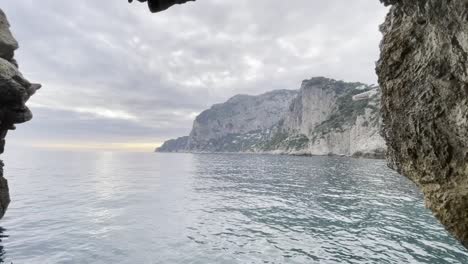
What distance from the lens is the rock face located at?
65.5 ft

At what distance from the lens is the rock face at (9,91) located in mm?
19953

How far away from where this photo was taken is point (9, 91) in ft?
66.2

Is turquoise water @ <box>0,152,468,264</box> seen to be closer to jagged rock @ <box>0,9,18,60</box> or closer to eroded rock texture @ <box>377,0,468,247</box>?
eroded rock texture @ <box>377,0,468,247</box>

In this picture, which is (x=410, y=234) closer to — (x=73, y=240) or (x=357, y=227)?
(x=357, y=227)

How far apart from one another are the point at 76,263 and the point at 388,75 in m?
17.3

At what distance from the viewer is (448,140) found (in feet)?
24.8

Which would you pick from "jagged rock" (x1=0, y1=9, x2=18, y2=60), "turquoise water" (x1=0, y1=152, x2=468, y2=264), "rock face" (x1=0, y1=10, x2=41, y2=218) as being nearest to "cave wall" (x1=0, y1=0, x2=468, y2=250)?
"turquoise water" (x1=0, y1=152, x2=468, y2=264)

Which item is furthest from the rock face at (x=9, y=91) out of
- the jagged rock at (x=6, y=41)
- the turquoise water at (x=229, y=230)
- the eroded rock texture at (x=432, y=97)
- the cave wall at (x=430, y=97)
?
the eroded rock texture at (x=432, y=97)

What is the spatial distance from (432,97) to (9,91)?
80.2 ft

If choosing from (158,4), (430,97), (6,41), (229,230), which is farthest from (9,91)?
(430,97)

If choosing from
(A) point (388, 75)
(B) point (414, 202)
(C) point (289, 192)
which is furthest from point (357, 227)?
(C) point (289, 192)

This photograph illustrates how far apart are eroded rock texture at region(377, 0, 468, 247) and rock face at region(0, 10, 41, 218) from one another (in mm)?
22898

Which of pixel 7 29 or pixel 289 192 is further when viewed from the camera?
pixel 289 192

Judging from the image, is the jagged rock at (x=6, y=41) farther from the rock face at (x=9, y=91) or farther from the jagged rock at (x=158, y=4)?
the jagged rock at (x=158, y=4)
